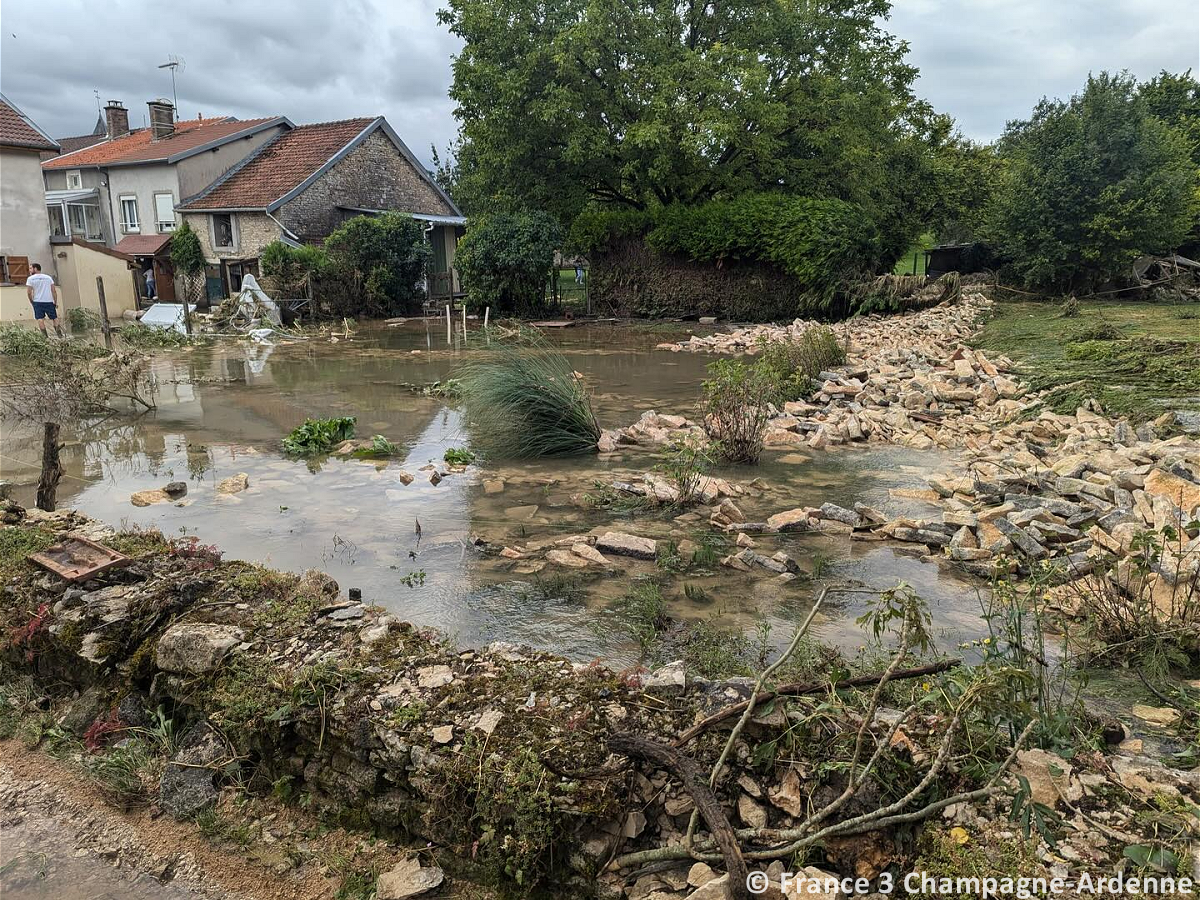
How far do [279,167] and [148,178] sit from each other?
209 inches

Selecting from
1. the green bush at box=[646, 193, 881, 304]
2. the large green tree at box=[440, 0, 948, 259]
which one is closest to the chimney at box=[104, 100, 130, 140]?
the large green tree at box=[440, 0, 948, 259]

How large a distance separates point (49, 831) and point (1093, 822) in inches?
152

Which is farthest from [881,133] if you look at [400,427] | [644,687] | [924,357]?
[644,687]

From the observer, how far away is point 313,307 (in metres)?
24.2

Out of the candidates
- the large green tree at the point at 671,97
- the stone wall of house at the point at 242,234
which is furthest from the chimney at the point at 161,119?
the large green tree at the point at 671,97

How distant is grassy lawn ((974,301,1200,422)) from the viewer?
28.3 feet

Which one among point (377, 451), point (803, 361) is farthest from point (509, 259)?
point (377, 451)

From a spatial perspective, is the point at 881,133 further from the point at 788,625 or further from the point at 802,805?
the point at 802,805

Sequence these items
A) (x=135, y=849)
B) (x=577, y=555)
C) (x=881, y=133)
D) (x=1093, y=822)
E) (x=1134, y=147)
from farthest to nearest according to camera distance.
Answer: (x=881, y=133) → (x=1134, y=147) → (x=577, y=555) → (x=135, y=849) → (x=1093, y=822)

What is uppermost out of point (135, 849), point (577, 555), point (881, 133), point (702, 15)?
point (702, 15)

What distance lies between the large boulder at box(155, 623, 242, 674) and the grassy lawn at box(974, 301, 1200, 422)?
857 centimetres

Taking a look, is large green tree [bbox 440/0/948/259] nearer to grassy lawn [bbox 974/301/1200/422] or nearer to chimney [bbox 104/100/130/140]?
grassy lawn [bbox 974/301/1200/422]

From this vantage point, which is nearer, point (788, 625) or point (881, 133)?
point (788, 625)

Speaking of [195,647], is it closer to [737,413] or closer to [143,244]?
[737,413]
